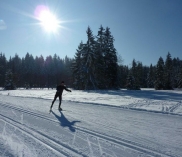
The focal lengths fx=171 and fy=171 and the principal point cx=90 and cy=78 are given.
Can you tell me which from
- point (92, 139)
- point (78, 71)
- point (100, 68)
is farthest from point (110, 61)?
point (92, 139)

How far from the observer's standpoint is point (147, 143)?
16.0ft

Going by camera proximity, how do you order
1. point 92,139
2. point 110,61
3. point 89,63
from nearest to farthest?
point 92,139 < point 89,63 < point 110,61

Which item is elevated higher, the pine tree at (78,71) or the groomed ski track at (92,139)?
the pine tree at (78,71)

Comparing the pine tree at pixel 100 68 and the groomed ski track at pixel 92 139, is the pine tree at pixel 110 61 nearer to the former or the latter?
the pine tree at pixel 100 68

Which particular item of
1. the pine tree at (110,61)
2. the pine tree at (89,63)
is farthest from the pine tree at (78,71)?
the pine tree at (110,61)

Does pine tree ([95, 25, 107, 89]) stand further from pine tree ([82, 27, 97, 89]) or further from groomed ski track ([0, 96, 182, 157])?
groomed ski track ([0, 96, 182, 157])

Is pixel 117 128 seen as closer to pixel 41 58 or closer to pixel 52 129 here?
pixel 52 129

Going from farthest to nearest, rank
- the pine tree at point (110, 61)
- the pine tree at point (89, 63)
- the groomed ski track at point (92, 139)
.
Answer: the pine tree at point (110, 61), the pine tree at point (89, 63), the groomed ski track at point (92, 139)

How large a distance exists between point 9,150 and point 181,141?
4.79 meters

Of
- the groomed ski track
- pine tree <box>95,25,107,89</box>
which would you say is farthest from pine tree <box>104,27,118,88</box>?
the groomed ski track

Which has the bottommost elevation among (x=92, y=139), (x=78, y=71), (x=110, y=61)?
(x=92, y=139)

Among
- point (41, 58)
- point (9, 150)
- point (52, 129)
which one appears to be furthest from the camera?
point (41, 58)

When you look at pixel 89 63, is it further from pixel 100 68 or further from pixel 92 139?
pixel 92 139

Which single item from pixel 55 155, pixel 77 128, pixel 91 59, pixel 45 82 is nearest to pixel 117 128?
pixel 77 128
